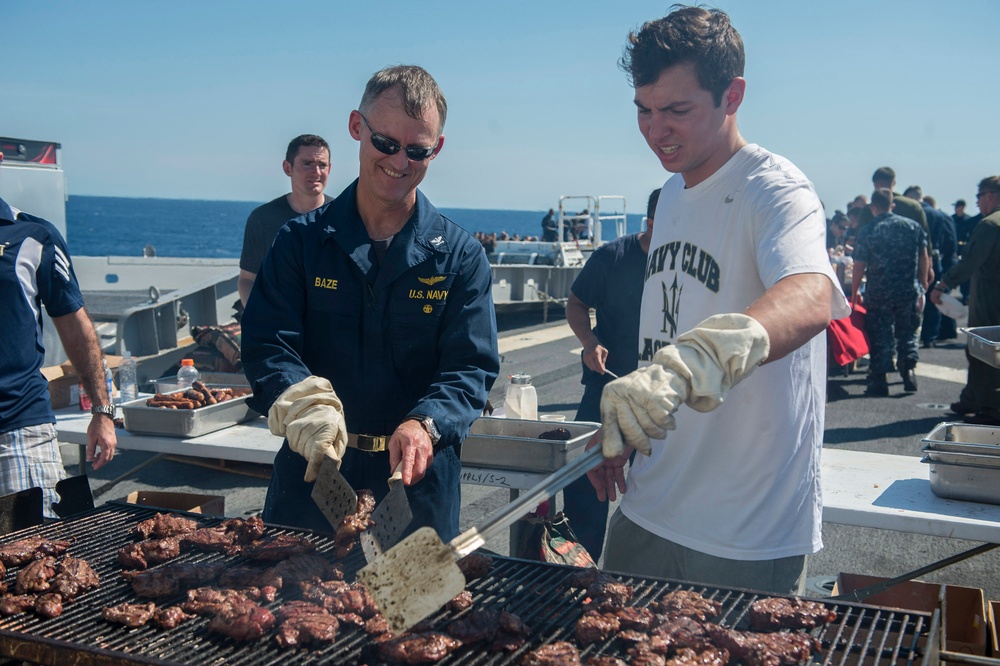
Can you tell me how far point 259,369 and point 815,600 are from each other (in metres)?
1.80

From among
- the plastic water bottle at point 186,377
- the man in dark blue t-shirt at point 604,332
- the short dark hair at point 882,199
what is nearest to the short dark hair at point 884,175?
the short dark hair at point 882,199

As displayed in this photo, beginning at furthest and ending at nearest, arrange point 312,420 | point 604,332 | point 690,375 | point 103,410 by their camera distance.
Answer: point 604,332 < point 103,410 < point 312,420 < point 690,375

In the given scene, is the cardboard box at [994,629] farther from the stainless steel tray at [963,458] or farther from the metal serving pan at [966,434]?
the metal serving pan at [966,434]

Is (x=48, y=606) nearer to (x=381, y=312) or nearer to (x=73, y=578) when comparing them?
(x=73, y=578)

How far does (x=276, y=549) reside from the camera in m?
2.52

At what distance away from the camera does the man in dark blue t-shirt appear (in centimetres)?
493

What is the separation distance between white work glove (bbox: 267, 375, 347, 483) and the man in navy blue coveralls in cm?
22

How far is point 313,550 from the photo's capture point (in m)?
2.55

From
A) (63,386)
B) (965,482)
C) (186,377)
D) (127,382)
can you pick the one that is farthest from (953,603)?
(63,386)

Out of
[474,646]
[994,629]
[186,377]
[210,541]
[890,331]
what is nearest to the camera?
[474,646]

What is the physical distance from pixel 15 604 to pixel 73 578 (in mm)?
152

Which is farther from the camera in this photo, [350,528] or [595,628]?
[350,528]

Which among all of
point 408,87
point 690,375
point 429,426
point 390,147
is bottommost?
point 429,426

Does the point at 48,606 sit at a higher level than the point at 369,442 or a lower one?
lower
